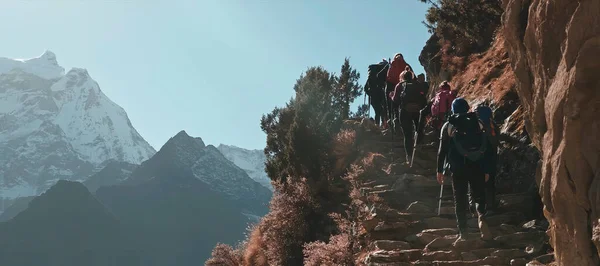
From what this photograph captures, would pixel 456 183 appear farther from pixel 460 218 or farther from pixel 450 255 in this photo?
pixel 450 255

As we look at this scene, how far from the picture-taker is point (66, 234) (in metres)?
122

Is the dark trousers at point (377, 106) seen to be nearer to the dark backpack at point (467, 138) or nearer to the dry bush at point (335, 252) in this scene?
the dry bush at point (335, 252)

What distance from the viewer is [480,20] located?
45.3 feet

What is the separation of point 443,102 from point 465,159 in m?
4.00

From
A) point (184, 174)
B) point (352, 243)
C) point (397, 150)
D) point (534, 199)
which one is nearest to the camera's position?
point (534, 199)

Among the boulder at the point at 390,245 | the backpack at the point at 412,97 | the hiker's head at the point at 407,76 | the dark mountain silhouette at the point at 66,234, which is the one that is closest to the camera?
the boulder at the point at 390,245

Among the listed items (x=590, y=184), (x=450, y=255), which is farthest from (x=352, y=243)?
(x=590, y=184)

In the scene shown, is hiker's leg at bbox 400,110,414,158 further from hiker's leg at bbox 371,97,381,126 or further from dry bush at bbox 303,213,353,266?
hiker's leg at bbox 371,97,381,126

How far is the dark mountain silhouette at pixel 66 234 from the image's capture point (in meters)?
114

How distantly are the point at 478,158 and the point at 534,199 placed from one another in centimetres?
202

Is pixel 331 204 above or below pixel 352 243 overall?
above

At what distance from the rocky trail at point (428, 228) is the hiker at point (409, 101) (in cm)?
83

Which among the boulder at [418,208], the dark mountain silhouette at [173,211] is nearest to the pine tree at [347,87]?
the boulder at [418,208]

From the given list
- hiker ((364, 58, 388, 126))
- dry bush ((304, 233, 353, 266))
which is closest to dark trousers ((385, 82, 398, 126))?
hiker ((364, 58, 388, 126))
